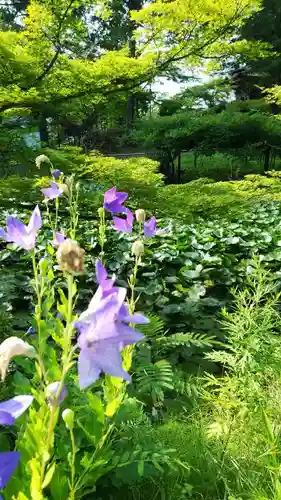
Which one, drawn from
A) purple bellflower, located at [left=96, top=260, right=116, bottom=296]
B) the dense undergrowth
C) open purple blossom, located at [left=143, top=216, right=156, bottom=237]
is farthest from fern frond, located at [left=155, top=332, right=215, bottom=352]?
purple bellflower, located at [left=96, top=260, right=116, bottom=296]

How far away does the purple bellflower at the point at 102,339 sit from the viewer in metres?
0.57

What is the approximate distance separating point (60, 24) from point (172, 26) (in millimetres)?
819

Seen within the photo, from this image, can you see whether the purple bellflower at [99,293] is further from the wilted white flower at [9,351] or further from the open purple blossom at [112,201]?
the open purple blossom at [112,201]

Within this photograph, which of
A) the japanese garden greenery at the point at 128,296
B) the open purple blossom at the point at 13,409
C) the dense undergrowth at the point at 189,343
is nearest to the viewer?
the open purple blossom at the point at 13,409

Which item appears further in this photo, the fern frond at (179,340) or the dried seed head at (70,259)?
the fern frond at (179,340)

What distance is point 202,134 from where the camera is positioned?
11492mm

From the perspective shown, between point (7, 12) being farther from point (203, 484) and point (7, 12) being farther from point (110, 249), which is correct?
point (203, 484)

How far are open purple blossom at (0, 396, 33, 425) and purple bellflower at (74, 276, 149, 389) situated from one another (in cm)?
7

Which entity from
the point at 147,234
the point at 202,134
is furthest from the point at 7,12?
the point at 147,234

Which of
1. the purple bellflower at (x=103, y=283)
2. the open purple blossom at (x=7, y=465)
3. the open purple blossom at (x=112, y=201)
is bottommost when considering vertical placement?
the open purple blossom at (x=7, y=465)

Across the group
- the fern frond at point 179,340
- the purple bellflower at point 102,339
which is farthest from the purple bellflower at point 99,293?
the fern frond at point 179,340

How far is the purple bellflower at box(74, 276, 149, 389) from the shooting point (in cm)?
57

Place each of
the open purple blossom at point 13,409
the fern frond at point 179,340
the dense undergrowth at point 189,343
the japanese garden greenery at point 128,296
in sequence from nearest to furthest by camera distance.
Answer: the open purple blossom at point 13,409, the japanese garden greenery at point 128,296, the dense undergrowth at point 189,343, the fern frond at point 179,340

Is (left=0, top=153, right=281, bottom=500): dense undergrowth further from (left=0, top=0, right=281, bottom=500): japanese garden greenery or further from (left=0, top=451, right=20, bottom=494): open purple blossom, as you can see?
(left=0, top=451, right=20, bottom=494): open purple blossom
